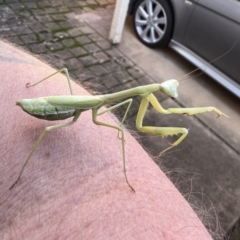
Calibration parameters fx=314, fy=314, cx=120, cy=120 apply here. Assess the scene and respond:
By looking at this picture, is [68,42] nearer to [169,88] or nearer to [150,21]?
[150,21]

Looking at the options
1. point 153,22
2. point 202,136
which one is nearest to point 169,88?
point 202,136

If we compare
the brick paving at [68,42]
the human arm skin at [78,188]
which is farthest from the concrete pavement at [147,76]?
the human arm skin at [78,188]

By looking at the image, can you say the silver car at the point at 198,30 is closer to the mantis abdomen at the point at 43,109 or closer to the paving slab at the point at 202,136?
the paving slab at the point at 202,136

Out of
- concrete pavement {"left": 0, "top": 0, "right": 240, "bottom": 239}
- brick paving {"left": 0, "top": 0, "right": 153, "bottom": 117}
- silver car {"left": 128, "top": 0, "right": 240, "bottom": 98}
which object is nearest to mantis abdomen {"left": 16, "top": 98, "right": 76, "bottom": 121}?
concrete pavement {"left": 0, "top": 0, "right": 240, "bottom": 239}

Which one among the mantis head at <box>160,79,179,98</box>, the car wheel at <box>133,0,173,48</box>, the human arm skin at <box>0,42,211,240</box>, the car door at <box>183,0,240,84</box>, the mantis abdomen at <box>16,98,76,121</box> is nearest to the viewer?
the human arm skin at <box>0,42,211,240</box>

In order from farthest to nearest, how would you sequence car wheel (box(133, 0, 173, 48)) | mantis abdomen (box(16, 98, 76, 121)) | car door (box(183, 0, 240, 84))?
1. car wheel (box(133, 0, 173, 48))
2. car door (box(183, 0, 240, 84))
3. mantis abdomen (box(16, 98, 76, 121))

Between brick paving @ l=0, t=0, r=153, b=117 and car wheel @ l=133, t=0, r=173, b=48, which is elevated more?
car wheel @ l=133, t=0, r=173, b=48

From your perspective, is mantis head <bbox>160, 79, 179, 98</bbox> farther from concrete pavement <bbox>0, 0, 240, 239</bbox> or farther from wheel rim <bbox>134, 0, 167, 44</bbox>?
wheel rim <bbox>134, 0, 167, 44</bbox>

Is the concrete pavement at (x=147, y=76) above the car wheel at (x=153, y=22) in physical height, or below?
below

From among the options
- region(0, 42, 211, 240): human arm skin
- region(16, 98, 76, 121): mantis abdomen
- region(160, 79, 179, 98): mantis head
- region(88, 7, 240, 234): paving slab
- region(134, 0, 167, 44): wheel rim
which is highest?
region(160, 79, 179, 98): mantis head
